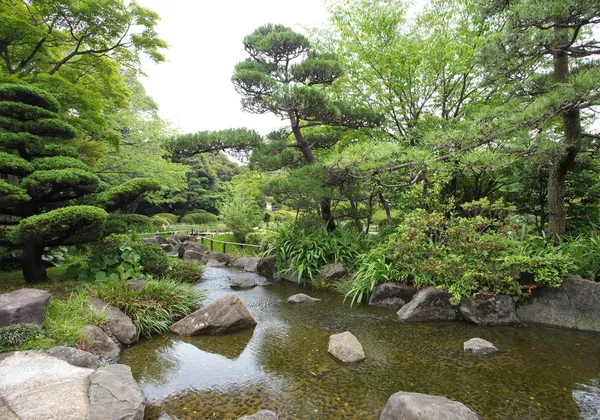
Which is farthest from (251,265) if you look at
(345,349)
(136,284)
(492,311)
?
A: (492,311)

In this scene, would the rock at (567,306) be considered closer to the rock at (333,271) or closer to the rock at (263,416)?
the rock at (333,271)

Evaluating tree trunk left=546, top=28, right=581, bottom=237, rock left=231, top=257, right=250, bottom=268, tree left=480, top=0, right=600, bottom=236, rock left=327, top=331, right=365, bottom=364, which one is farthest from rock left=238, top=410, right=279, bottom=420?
rock left=231, top=257, right=250, bottom=268

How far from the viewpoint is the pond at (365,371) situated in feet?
9.47

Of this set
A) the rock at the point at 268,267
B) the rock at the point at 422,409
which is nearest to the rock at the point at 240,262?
the rock at the point at 268,267

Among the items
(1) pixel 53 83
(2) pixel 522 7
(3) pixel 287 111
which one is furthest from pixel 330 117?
A: (1) pixel 53 83

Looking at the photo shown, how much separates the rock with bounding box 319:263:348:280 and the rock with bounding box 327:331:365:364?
10.1ft

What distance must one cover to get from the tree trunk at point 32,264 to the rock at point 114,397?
157 inches

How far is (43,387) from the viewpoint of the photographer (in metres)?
2.67

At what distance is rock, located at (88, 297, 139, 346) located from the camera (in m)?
4.22

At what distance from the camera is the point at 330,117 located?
7809mm

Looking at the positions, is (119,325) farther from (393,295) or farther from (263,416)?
(393,295)

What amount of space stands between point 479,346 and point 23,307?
18.2ft

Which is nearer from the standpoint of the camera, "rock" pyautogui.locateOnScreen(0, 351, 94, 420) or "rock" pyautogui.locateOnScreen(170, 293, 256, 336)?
"rock" pyautogui.locateOnScreen(0, 351, 94, 420)

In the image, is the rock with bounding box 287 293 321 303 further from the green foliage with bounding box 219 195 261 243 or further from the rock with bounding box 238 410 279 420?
the green foliage with bounding box 219 195 261 243
